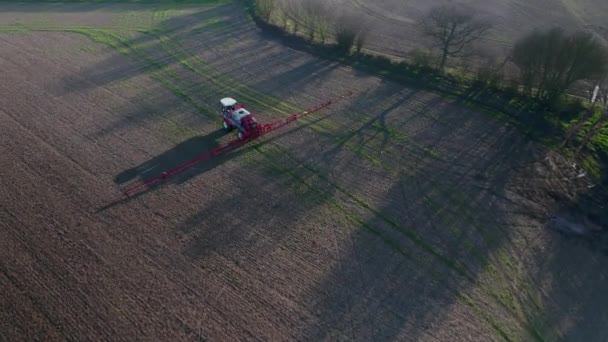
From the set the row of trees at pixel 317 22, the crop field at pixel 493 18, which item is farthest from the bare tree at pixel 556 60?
the row of trees at pixel 317 22

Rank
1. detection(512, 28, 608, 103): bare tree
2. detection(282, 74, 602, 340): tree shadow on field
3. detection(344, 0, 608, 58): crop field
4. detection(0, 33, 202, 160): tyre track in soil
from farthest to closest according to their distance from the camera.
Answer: detection(344, 0, 608, 58): crop field
detection(0, 33, 202, 160): tyre track in soil
detection(512, 28, 608, 103): bare tree
detection(282, 74, 602, 340): tree shadow on field

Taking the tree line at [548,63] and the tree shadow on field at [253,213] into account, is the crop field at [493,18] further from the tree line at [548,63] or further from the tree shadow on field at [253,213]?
the tree shadow on field at [253,213]

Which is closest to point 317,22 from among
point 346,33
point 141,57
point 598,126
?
point 346,33

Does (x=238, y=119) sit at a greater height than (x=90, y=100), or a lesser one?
greater

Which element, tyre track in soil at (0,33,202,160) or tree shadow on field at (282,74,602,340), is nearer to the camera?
tree shadow on field at (282,74,602,340)

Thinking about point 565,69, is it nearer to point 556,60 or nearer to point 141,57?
point 556,60

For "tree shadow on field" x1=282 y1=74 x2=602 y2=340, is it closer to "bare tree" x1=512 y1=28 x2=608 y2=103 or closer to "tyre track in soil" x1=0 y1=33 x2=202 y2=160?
"bare tree" x1=512 y1=28 x2=608 y2=103

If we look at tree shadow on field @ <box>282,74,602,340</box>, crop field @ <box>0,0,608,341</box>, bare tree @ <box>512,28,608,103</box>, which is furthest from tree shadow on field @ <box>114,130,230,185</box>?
bare tree @ <box>512,28,608,103</box>
